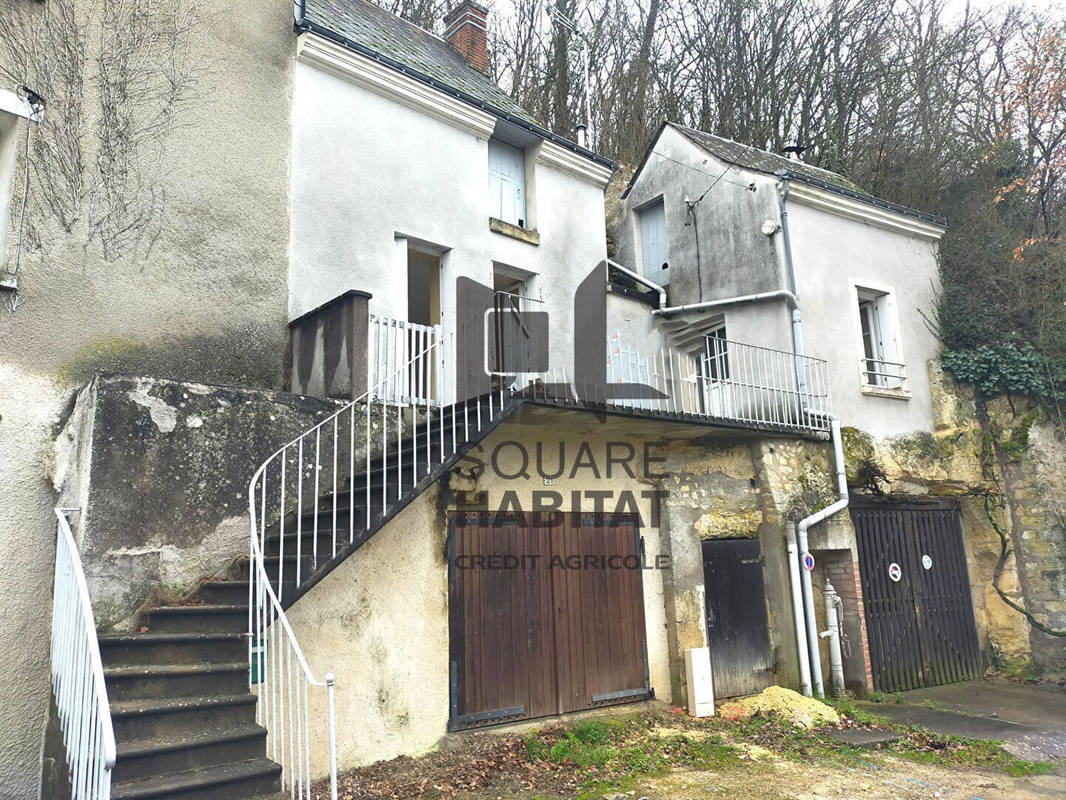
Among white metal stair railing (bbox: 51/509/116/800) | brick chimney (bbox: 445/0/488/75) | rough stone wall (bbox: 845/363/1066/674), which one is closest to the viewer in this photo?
white metal stair railing (bbox: 51/509/116/800)

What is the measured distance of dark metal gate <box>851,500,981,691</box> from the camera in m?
9.24

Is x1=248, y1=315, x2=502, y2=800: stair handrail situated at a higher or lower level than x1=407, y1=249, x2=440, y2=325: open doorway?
lower

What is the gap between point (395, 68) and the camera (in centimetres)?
776

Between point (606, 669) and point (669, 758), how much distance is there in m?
1.41

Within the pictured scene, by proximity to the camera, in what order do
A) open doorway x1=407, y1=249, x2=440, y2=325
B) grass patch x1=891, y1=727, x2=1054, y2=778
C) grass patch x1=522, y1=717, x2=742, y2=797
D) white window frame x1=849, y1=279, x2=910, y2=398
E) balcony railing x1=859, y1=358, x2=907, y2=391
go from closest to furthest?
grass patch x1=522, y1=717, x2=742, y2=797
grass patch x1=891, y1=727, x2=1054, y2=778
open doorway x1=407, y1=249, x2=440, y2=325
white window frame x1=849, y1=279, x2=910, y2=398
balcony railing x1=859, y1=358, x2=907, y2=391

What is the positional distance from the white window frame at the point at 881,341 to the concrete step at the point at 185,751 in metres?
9.01

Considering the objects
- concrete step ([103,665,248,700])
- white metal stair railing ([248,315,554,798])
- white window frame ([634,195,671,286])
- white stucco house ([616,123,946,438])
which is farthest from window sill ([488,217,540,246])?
concrete step ([103,665,248,700])

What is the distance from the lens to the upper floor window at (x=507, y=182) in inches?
358

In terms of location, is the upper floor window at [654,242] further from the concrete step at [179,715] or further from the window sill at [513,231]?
the concrete step at [179,715]

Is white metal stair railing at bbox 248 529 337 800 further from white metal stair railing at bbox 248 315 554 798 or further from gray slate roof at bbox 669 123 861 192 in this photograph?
gray slate roof at bbox 669 123 861 192

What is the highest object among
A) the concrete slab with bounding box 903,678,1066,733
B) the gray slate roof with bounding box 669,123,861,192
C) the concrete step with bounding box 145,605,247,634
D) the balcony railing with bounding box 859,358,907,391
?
the gray slate roof with bounding box 669,123,861,192

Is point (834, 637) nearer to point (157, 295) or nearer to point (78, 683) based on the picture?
point (78, 683)

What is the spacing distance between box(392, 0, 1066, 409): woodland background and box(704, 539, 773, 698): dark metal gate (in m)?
5.15

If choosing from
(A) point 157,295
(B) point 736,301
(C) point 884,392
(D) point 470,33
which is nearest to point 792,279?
(B) point 736,301
